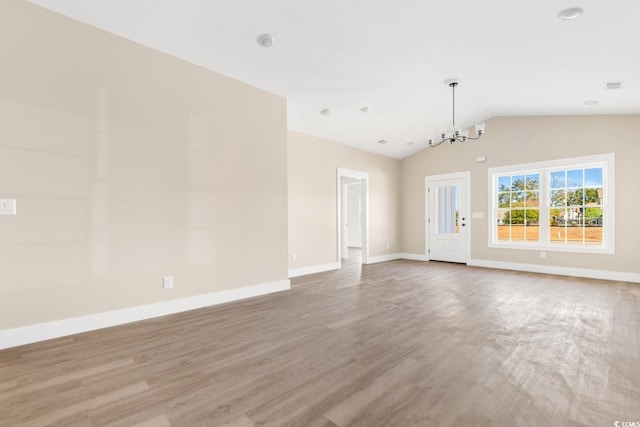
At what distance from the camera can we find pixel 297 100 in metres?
4.89

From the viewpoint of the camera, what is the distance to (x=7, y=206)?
2.64 m

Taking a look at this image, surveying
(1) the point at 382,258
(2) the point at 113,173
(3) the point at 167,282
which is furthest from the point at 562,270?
(2) the point at 113,173

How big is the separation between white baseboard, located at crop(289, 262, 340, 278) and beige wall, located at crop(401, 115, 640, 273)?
285 centimetres

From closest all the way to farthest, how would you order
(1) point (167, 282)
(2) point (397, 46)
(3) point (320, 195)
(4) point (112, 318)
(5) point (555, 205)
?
(4) point (112, 318) < (1) point (167, 282) < (2) point (397, 46) < (5) point (555, 205) < (3) point (320, 195)

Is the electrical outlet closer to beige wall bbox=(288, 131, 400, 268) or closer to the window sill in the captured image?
beige wall bbox=(288, 131, 400, 268)

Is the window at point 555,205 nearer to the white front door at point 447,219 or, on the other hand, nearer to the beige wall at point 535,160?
the beige wall at point 535,160

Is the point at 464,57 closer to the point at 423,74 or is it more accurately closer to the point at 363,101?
the point at 423,74

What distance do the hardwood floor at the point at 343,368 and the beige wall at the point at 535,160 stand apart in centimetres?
208

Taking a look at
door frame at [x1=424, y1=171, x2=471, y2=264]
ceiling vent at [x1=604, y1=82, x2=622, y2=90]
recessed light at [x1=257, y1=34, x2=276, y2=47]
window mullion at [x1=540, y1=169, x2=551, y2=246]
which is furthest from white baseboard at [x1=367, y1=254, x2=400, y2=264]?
recessed light at [x1=257, y1=34, x2=276, y2=47]

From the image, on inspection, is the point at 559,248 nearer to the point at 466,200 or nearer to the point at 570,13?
the point at 466,200

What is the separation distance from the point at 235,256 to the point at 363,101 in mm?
3340

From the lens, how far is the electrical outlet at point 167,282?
350 centimetres

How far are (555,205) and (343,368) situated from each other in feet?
20.2

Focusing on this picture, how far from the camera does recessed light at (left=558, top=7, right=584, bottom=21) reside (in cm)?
270
